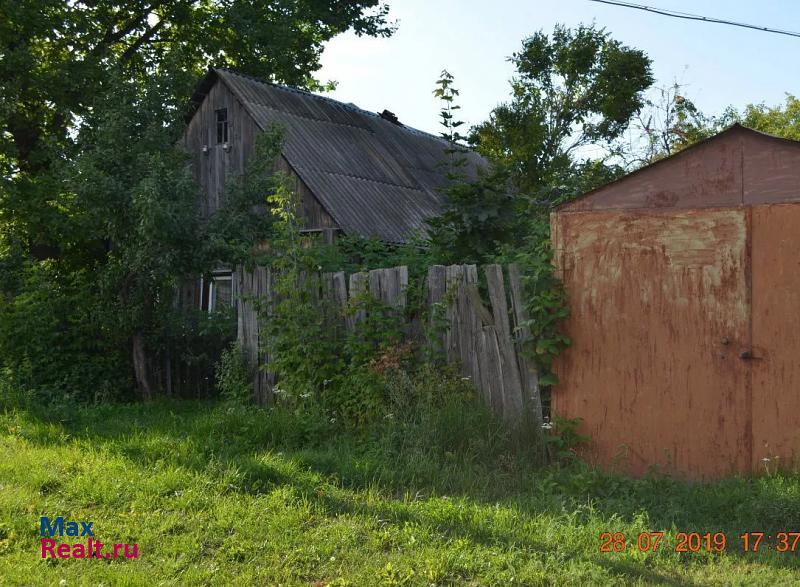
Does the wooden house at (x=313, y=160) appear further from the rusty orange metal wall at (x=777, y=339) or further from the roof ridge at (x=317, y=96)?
the rusty orange metal wall at (x=777, y=339)

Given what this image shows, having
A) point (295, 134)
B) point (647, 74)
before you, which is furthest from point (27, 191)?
point (647, 74)

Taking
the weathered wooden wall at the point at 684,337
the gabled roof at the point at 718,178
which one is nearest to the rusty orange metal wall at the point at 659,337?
the weathered wooden wall at the point at 684,337

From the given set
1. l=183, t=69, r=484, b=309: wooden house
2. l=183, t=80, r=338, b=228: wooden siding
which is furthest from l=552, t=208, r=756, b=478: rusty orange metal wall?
l=183, t=80, r=338, b=228: wooden siding

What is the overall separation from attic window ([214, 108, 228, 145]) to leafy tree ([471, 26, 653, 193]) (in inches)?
347

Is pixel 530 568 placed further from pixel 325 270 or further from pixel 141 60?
pixel 141 60

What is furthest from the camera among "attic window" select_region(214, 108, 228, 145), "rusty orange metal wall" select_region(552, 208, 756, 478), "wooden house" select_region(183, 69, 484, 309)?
"attic window" select_region(214, 108, 228, 145)

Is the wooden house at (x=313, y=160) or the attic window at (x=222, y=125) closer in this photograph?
the wooden house at (x=313, y=160)

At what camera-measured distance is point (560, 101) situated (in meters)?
22.3

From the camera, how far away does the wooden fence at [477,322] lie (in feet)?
21.7

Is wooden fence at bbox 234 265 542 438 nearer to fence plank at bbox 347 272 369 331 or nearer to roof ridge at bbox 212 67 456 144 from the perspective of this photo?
fence plank at bbox 347 272 369 331

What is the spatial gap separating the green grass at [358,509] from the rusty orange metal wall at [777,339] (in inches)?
14.6

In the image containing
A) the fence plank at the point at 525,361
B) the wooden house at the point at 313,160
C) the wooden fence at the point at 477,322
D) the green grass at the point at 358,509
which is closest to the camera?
the green grass at the point at 358,509

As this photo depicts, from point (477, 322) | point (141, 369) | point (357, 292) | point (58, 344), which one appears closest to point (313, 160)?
point (141, 369)

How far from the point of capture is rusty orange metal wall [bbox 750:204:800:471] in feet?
18.6
